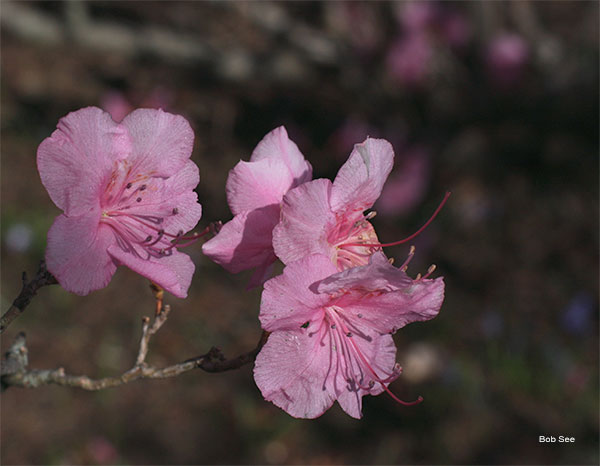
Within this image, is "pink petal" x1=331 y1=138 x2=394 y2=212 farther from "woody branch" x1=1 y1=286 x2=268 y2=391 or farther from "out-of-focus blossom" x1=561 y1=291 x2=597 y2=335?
"out-of-focus blossom" x1=561 y1=291 x2=597 y2=335

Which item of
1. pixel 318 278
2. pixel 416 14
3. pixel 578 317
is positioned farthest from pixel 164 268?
pixel 416 14

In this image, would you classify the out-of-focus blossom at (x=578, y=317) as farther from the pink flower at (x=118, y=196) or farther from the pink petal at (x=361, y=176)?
the pink flower at (x=118, y=196)

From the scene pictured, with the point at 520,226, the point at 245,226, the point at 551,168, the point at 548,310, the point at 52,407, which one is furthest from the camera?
the point at 551,168

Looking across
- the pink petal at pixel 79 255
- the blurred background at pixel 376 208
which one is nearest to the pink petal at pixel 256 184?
the pink petal at pixel 79 255

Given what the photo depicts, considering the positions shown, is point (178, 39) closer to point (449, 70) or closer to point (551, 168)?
point (449, 70)

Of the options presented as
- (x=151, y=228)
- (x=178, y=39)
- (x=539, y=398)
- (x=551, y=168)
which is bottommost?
(x=539, y=398)

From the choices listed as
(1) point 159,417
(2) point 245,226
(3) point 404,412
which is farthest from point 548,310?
(2) point 245,226
